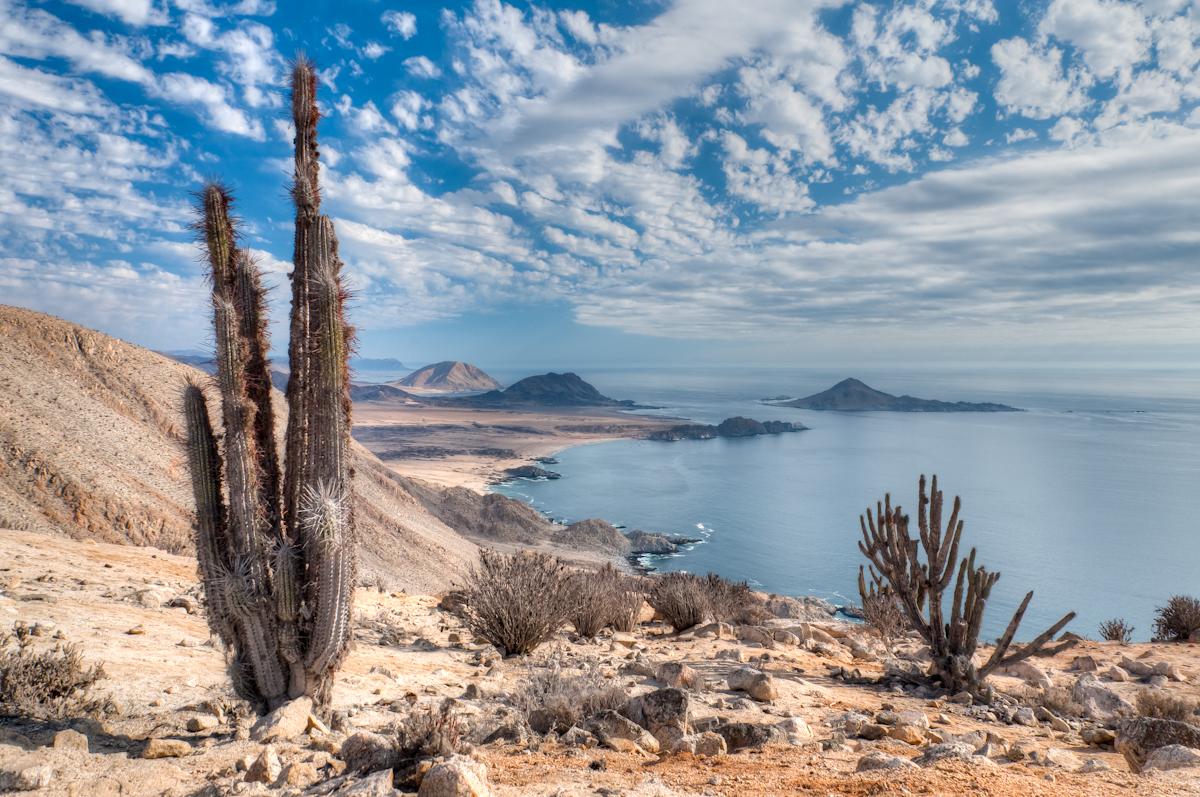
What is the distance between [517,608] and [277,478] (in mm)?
3753

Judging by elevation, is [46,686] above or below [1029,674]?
above

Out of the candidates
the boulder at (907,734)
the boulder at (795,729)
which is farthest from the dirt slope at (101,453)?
the boulder at (907,734)

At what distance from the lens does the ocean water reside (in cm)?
3300

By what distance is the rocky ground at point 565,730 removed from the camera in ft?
11.5

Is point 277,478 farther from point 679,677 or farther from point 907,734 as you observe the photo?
point 907,734

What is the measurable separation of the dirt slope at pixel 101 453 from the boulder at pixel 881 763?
45.8 feet

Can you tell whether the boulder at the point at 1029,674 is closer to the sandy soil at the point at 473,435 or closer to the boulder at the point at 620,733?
the boulder at the point at 620,733

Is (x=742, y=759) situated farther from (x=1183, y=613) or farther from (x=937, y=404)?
(x=937, y=404)

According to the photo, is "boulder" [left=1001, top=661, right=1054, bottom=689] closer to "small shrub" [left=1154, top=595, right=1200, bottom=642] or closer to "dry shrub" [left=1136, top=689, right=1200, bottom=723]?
"dry shrub" [left=1136, top=689, right=1200, bottom=723]

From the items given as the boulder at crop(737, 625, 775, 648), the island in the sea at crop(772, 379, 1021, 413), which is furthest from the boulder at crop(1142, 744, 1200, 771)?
the island in the sea at crop(772, 379, 1021, 413)

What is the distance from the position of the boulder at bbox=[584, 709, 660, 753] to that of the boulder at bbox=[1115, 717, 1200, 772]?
127 inches

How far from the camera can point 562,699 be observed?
4.85 meters

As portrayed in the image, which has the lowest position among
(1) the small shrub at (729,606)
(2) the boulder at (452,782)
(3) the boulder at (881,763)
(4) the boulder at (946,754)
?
(1) the small shrub at (729,606)

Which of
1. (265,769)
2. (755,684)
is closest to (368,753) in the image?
(265,769)
